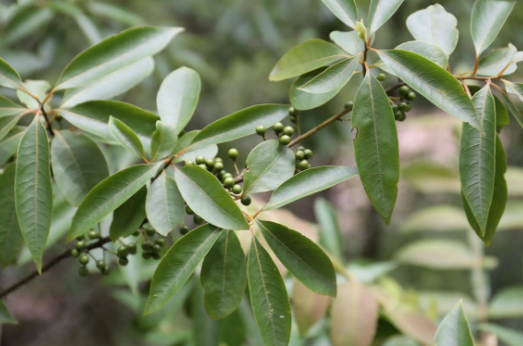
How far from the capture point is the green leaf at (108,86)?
69 centimetres

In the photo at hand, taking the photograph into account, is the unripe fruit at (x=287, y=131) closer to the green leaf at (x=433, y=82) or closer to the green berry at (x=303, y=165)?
the green berry at (x=303, y=165)

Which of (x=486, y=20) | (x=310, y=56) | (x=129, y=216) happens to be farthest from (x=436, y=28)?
(x=129, y=216)

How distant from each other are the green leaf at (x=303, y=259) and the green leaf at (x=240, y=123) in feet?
0.48

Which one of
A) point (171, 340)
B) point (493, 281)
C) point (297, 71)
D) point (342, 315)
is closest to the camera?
point (297, 71)

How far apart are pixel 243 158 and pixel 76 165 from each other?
5.26 ft

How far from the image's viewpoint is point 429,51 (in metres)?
0.56

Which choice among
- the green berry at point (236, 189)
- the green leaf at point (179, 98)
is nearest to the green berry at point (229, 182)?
the green berry at point (236, 189)

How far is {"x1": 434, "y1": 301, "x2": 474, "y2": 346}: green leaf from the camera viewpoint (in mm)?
604

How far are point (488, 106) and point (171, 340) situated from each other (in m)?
1.19

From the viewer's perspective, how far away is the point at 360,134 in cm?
53

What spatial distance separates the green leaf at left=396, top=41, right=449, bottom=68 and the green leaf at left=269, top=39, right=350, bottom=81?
92mm

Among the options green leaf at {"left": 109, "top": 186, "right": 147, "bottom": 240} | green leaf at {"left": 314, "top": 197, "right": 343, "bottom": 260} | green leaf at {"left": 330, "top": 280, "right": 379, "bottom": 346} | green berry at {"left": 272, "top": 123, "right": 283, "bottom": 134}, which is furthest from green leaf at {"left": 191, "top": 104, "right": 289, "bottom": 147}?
green leaf at {"left": 314, "top": 197, "right": 343, "bottom": 260}

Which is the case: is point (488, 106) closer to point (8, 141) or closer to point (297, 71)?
point (297, 71)

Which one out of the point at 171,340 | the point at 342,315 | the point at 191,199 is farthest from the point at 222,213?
the point at 171,340
